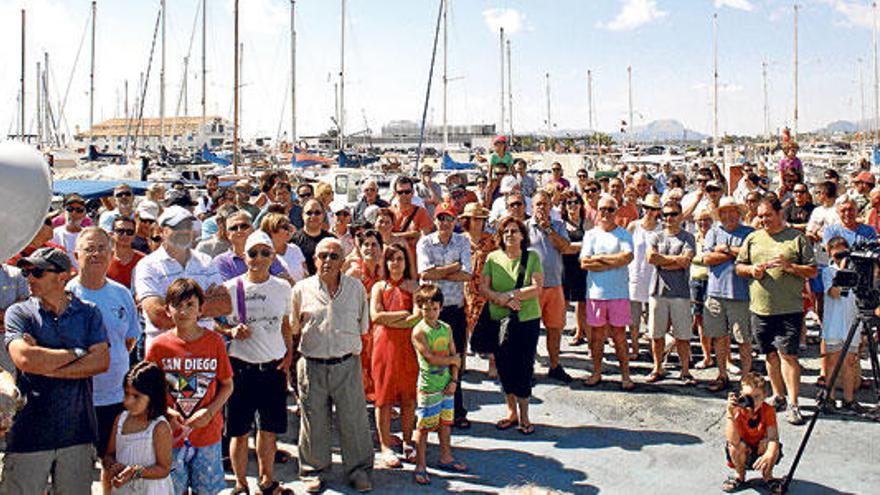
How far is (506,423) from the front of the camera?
20.1 ft

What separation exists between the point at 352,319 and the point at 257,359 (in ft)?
2.26

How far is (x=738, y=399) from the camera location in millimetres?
4938

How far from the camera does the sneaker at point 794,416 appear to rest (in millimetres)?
6004

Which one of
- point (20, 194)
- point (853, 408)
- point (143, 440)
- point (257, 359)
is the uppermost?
point (20, 194)

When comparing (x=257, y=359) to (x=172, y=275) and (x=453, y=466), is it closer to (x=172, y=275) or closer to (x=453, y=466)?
(x=172, y=275)

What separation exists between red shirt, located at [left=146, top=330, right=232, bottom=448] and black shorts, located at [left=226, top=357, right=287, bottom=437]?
0.64 meters

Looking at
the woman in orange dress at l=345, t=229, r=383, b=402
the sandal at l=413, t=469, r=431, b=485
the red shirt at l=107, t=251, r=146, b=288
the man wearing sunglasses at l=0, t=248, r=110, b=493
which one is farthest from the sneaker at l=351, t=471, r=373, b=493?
the red shirt at l=107, t=251, r=146, b=288

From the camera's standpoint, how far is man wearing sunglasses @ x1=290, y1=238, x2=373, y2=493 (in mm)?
5023

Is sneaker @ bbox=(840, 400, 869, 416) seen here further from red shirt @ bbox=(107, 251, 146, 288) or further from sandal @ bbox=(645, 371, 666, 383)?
red shirt @ bbox=(107, 251, 146, 288)

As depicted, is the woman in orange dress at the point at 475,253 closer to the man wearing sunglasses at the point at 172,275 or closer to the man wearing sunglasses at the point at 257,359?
the man wearing sunglasses at the point at 257,359

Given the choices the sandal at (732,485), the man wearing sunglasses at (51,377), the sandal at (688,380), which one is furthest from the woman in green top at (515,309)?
the man wearing sunglasses at (51,377)

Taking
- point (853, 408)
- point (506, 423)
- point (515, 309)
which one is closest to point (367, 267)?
point (515, 309)

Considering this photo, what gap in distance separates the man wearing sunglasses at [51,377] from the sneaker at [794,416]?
5155 mm

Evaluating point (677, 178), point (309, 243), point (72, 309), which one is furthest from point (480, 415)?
point (677, 178)
